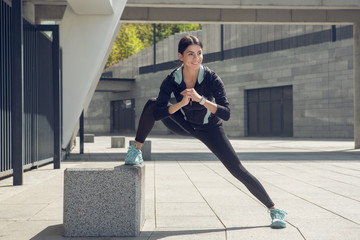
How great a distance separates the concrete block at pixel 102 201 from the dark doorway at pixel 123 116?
40592mm

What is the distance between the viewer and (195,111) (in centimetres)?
443

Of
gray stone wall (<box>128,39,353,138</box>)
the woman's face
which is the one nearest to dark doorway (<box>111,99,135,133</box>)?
gray stone wall (<box>128,39,353,138</box>)

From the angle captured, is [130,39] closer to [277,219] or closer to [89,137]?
[89,137]

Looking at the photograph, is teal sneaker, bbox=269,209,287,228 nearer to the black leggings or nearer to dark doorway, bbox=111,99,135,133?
the black leggings

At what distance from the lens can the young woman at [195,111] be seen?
427 cm

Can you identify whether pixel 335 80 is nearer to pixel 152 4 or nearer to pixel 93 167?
pixel 152 4

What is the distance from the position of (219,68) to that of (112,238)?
106 feet

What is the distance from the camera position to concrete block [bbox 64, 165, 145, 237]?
4164 millimetres

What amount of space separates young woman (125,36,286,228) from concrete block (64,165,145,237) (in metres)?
0.24

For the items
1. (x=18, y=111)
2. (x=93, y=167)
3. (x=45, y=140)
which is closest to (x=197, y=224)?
(x=93, y=167)

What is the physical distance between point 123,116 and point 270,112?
19.3 metres

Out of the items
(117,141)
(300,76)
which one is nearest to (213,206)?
(117,141)

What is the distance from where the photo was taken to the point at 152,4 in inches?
595

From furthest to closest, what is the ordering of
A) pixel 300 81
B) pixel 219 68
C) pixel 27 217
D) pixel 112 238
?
1. pixel 219 68
2. pixel 300 81
3. pixel 27 217
4. pixel 112 238
